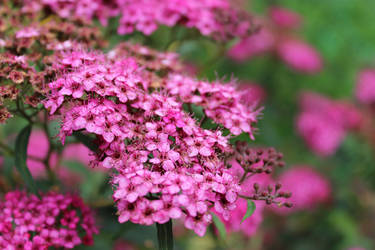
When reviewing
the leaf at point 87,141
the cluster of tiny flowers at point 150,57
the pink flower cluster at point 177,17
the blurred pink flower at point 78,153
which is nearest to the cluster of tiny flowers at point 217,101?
the cluster of tiny flowers at point 150,57

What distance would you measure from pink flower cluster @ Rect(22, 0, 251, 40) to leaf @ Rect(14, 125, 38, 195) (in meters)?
0.61

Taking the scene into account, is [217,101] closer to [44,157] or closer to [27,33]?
[27,33]

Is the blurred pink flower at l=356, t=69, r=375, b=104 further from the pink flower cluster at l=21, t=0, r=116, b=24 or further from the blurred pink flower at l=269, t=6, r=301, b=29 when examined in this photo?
the pink flower cluster at l=21, t=0, r=116, b=24

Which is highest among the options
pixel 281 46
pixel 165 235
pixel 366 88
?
pixel 281 46

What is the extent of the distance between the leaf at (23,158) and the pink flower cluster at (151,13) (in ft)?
2.01

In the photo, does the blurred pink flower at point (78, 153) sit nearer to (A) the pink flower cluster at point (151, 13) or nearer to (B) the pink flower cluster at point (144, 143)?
(A) the pink flower cluster at point (151, 13)

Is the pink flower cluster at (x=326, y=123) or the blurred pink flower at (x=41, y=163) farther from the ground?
the pink flower cluster at (x=326, y=123)

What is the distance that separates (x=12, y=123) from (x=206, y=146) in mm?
1847

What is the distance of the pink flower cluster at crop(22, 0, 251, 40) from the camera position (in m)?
1.89

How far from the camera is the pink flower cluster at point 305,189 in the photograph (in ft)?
9.08

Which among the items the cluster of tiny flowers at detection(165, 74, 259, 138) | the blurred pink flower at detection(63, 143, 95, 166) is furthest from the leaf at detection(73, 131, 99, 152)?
the blurred pink flower at detection(63, 143, 95, 166)

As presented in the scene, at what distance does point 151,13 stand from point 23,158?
89cm

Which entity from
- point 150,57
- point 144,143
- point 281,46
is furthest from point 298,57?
point 144,143

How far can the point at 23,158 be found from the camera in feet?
4.87
